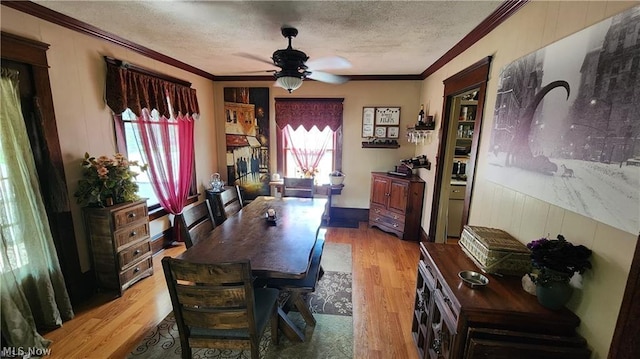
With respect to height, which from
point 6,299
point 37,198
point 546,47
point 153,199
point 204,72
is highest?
point 204,72

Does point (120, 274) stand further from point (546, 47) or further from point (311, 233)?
point (546, 47)

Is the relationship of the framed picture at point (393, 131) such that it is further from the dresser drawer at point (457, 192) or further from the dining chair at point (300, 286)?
the dining chair at point (300, 286)

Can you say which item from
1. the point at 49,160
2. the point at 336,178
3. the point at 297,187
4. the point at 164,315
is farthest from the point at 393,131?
the point at 49,160

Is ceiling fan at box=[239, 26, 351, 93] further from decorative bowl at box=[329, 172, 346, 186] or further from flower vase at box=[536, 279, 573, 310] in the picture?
decorative bowl at box=[329, 172, 346, 186]

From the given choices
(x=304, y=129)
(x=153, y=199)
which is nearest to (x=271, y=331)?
(x=153, y=199)

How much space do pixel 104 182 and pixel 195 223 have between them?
1017 millimetres

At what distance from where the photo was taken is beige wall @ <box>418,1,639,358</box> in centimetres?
106

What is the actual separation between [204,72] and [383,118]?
9.90ft

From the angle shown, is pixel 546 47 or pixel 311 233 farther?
pixel 311 233

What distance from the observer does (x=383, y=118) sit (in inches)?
172

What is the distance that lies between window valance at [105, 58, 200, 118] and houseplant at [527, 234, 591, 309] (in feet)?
11.7

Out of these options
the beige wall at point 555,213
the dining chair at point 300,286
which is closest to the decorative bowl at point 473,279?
the beige wall at point 555,213

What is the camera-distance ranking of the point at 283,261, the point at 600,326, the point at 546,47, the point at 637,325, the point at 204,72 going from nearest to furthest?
the point at 637,325
the point at 600,326
the point at 546,47
the point at 283,261
the point at 204,72

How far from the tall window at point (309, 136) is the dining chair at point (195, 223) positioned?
8.14 feet
